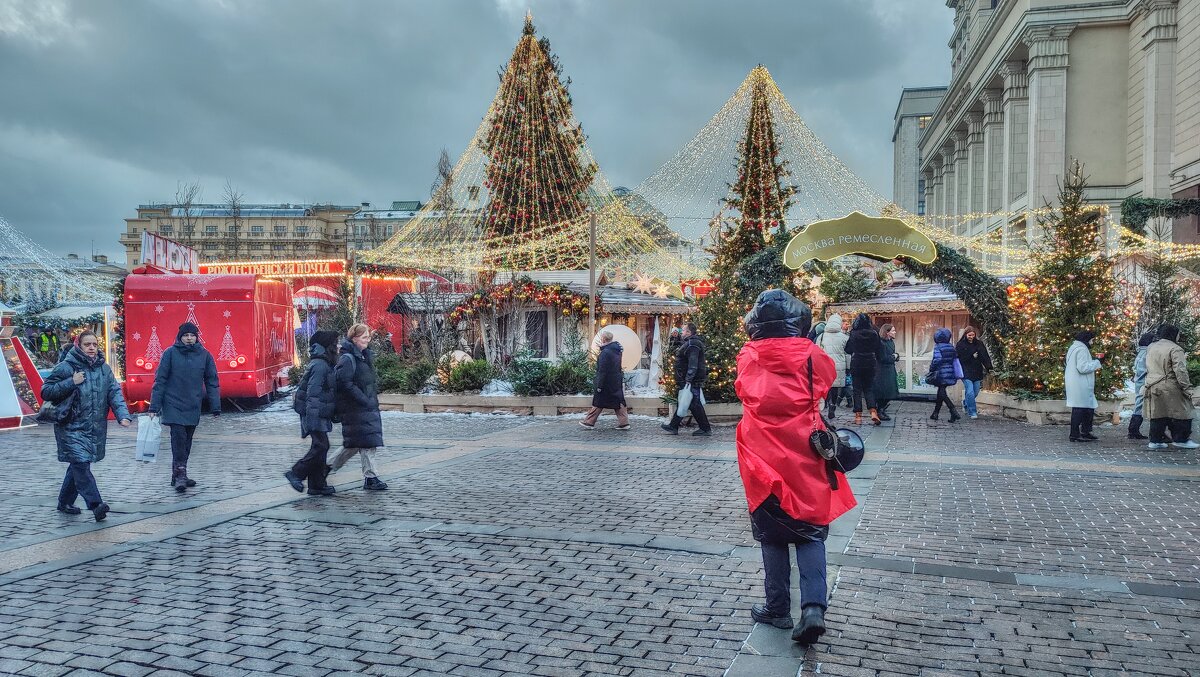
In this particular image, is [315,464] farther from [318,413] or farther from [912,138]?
[912,138]

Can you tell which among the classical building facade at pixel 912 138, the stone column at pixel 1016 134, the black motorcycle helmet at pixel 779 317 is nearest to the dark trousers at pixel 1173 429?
the black motorcycle helmet at pixel 779 317

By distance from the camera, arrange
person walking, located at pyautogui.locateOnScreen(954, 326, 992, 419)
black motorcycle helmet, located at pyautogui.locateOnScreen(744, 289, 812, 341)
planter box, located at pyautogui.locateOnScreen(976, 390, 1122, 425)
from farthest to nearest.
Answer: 1. person walking, located at pyautogui.locateOnScreen(954, 326, 992, 419)
2. planter box, located at pyautogui.locateOnScreen(976, 390, 1122, 425)
3. black motorcycle helmet, located at pyautogui.locateOnScreen(744, 289, 812, 341)

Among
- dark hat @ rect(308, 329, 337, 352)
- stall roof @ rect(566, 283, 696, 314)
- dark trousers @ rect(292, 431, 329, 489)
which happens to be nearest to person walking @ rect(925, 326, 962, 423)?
stall roof @ rect(566, 283, 696, 314)

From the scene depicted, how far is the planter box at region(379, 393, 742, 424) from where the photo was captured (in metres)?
16.4

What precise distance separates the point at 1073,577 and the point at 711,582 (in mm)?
2226

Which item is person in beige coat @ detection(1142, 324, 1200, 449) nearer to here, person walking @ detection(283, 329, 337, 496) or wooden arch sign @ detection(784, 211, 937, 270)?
wooden arch sign @ detection(784, 211, 937, 270)

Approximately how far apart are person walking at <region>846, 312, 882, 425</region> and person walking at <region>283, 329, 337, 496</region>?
28.7 feet

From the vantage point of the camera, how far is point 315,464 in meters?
8.28

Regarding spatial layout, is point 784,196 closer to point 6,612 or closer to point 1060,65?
point 6,612

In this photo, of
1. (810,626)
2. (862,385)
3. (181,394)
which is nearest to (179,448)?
(181,394)

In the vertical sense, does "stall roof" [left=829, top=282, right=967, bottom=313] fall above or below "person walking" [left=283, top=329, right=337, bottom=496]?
above

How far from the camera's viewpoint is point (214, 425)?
15.5 m

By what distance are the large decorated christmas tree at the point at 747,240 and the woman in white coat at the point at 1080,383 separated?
4816mm

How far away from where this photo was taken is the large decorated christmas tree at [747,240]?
14.6 meters
